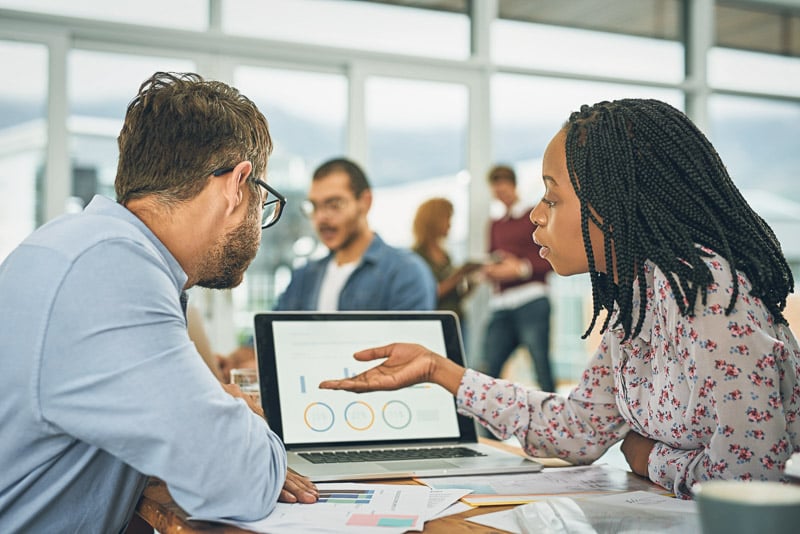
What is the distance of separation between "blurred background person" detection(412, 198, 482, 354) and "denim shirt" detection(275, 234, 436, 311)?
1441 millimetres

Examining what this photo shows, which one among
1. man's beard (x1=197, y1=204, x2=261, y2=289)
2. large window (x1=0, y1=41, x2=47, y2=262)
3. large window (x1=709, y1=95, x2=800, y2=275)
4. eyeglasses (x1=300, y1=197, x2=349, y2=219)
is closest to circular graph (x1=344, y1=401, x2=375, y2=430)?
man's beard (x1=197, y1=204, x2=261, y2=289)

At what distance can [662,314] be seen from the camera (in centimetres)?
114

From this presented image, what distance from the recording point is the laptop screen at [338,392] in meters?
1.45

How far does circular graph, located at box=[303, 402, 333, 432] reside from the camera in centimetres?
145

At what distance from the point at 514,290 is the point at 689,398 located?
3766 mm

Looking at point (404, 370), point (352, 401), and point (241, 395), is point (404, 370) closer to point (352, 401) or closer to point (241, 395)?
point (352, 401)

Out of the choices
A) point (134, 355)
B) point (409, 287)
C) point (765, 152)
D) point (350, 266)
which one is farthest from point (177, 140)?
point (765, 152)

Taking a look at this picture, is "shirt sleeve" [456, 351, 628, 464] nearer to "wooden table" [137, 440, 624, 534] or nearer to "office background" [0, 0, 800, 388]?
"wooden table" [137, 440, 624, 534]

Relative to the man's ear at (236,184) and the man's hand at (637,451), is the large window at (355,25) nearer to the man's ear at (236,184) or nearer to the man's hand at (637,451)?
the man's ear at (236,184)

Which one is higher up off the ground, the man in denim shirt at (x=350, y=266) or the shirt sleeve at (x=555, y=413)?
the man in denim shirt at (x=350, y=266)

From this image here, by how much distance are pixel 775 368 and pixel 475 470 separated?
17.4 inches

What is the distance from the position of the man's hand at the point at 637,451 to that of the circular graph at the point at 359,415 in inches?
16.6

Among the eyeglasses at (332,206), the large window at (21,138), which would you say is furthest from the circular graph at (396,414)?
the large window at (21,138)

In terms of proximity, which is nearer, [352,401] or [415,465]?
[415,465]
